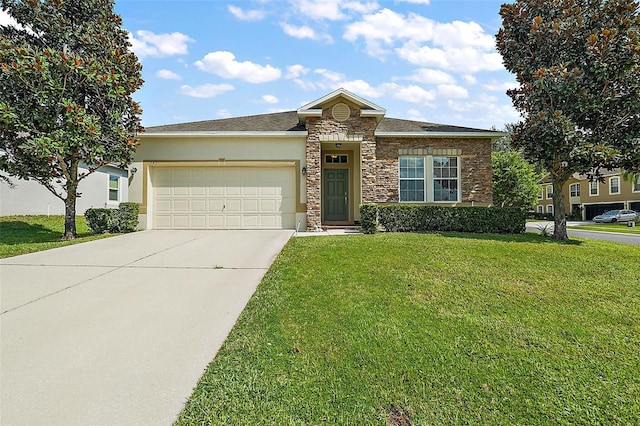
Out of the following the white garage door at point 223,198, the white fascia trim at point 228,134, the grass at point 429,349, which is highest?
the white fascia trim at point 228,134

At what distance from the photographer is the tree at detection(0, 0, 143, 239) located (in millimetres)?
8430

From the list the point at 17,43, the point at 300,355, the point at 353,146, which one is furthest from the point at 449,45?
the point at 17,43

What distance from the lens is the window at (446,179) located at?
1259 centimetres

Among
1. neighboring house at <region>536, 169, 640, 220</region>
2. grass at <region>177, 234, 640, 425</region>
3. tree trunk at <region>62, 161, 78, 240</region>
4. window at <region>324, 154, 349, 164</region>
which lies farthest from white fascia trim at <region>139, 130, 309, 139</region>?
neighboring house at <region>536, 169, 640, 220</region>

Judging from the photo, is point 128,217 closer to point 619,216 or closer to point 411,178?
point 411,178

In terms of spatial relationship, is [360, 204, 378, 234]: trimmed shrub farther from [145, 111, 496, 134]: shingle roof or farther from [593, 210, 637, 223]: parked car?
[593, 210, 637, 223]: parked car

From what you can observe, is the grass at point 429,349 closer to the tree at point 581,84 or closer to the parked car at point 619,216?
the tree at point 581,84

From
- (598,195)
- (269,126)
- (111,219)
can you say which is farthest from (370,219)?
(598,195)

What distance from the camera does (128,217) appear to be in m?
11.2

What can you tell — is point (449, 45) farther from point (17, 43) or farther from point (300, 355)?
point (17, 43)

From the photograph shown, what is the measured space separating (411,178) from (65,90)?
11324mm

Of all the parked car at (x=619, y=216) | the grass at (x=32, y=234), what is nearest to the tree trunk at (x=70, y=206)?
the grass at (x=32, y=234)

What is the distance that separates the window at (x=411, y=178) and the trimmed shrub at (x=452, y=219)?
1.84 m

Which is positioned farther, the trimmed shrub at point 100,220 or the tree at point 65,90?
the trimmed shrub at point 100,220
